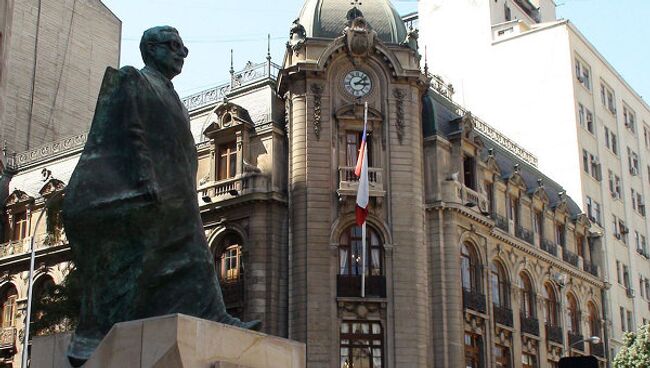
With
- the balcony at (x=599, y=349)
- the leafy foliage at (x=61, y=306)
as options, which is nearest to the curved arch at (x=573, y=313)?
the balcony at (x=599, y=349)

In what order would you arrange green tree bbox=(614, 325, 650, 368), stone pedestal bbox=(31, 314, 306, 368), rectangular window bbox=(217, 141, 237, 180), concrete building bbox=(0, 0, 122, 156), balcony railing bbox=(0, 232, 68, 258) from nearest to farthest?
stone pedestal bbox=(31, 314, 306, 368) → rectangular window bbox=(217, 141, 237, 180) → green tree bbox=(614, 325, 650, 368) → balcony railing bbox=(0, 232, 68, 258) → concrete building bbox=(0, 0, 122, 156)

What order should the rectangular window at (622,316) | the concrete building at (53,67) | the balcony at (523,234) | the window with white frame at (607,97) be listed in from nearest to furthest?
the balcony at (523,234) < the concrete building at (53,67) < the rectangular window at (622,316) < the window with white frame at (607,97)

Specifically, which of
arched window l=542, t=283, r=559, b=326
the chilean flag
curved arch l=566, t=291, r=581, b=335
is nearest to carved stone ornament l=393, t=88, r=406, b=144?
the chilean flag

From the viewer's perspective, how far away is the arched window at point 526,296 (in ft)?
161

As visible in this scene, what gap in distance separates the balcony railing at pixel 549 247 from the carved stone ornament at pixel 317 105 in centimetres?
1700

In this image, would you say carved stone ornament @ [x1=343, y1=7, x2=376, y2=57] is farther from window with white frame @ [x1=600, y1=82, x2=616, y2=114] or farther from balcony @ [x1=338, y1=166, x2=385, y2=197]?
window with white frame @ [x1=600, y1=82, x2=616, y2=114]

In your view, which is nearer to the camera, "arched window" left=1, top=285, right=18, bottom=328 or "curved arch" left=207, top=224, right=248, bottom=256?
"curved arch" left=207, top=224, right=248, bottom=256

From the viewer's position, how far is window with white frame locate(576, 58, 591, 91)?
201 feet

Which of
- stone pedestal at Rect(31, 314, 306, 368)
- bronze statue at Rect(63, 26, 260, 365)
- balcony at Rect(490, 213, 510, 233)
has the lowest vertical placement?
stone pedestal at Rect(31, 314, 306, 368)

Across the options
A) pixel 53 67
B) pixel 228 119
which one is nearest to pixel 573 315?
pixel 228 119

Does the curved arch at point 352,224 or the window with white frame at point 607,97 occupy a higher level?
the window with white frame at point 607,97

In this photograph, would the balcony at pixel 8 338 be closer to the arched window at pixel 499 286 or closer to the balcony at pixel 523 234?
the arched window at pixel 499 286

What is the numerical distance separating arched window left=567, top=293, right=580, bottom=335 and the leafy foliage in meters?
26.6

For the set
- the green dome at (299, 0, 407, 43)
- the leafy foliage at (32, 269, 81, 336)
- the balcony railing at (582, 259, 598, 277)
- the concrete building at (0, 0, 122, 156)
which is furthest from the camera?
the concrete building at (0, 0, 122, 156)
